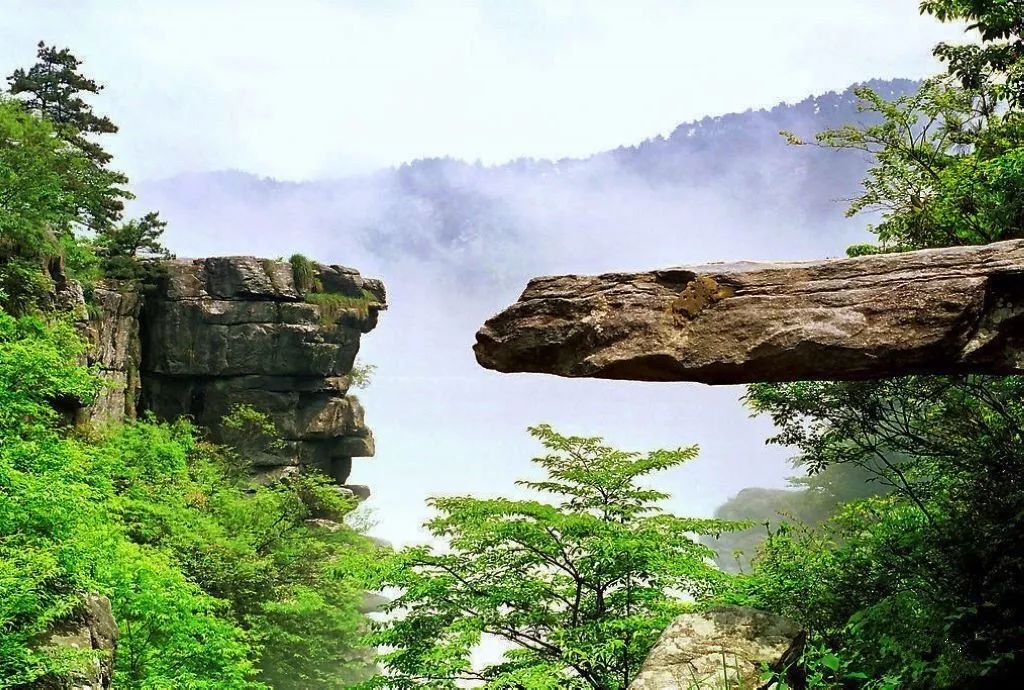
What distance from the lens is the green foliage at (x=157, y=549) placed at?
661 centimetres

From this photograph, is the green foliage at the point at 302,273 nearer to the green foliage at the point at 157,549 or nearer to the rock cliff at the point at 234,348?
the rock cliff at the point at 234,348

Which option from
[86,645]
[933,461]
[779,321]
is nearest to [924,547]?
[933,461]

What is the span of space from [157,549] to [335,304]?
427 inches

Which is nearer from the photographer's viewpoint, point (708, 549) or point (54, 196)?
point (708, 549)

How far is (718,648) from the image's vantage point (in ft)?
17.0

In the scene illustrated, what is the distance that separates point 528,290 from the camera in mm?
3537

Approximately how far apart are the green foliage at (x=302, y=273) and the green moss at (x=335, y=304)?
9.4 inches

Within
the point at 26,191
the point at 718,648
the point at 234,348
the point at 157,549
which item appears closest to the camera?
the point at 718,648

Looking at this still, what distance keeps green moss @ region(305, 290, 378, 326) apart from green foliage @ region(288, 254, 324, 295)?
0.79 ft

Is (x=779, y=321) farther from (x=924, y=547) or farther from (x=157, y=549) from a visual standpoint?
(x=157, y=549)

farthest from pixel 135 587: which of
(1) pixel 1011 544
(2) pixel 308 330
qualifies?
(2) pixel 308 330

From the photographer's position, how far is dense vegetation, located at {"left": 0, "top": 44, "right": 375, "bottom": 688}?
691cm

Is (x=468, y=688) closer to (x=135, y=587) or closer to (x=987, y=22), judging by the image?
(x=135, y=587)

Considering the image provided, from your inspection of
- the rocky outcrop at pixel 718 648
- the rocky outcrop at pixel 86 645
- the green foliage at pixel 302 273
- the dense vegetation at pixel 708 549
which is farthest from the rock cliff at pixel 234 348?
the rocky outcrop at pixel 718 648
